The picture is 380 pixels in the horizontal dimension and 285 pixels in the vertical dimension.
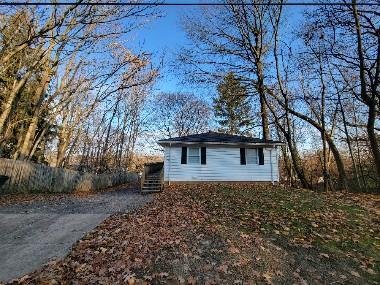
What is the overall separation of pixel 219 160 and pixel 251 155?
243 centimetres

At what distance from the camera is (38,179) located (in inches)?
688

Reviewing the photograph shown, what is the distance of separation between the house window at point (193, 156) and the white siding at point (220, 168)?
11.5 inches

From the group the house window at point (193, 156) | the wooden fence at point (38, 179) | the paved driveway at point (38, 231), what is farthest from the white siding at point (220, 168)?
the paved driveway at point (38, 231)

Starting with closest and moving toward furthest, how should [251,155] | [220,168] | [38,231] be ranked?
1. [38,231]
2. [220,168]
3. [251,155]

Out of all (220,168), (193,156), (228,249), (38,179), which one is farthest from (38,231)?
(220,168)

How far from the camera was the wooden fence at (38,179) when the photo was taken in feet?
50.8

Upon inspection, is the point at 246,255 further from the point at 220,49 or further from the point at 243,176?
the point at 220,49

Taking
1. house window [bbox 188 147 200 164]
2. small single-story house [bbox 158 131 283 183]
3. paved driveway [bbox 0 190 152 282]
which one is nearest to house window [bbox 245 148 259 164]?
small single-story house [bbox 158 131 283 183]

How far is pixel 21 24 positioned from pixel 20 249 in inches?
310

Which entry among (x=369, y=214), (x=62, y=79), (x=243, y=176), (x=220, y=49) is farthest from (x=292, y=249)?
(x=62, y=79)

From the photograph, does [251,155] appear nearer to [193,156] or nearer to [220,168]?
[220,168]

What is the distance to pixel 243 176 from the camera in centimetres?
2075

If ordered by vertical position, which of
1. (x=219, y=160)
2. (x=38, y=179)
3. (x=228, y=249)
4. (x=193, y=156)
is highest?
(x=193, y=156)

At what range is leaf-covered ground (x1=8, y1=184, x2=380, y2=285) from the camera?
5324 millimetres
